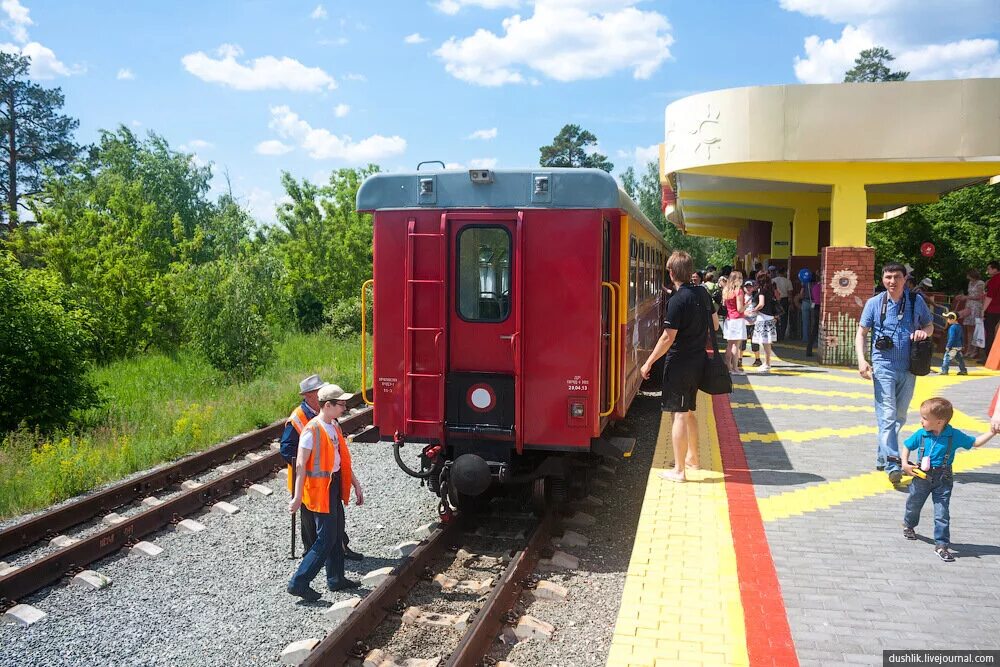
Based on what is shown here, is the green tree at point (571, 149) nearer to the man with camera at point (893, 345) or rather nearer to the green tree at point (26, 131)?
the green tree at point (26, 131)

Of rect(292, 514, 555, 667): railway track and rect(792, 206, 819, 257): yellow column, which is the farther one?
rect(792, 206, 819, 257): yellow column

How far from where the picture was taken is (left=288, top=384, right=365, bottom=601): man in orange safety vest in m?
5.73

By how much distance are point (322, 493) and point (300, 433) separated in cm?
58

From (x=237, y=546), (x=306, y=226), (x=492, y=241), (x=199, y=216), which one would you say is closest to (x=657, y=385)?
→ (x=492, y=241)

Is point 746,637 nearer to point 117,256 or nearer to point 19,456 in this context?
point 19,456

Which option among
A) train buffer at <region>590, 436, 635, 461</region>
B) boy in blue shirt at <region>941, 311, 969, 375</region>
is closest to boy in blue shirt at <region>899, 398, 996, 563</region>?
train buffer at <region>590, 436, 635, 461</region>

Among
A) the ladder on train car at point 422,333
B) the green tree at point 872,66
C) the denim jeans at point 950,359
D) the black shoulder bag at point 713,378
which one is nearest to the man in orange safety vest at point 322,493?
the ladder on train car at point 422,333

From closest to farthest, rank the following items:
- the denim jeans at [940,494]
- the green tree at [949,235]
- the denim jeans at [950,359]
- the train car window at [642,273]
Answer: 1. the denim jeans at [940,494]
2. the train car window at [642,273]
3. the denim jeans at [950,359]
4. the green tree at [949,235]

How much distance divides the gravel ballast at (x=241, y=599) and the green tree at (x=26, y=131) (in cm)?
5056

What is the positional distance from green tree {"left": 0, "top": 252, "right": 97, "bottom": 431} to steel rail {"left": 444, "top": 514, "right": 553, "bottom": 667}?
8.24m

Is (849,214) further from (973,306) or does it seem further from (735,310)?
(735,310)

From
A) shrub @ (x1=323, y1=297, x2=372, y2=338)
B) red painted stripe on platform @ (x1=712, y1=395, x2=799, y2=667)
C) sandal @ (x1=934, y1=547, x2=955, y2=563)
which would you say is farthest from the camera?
shrub @ (x1=323, y1=297, x2=372, y2=338)

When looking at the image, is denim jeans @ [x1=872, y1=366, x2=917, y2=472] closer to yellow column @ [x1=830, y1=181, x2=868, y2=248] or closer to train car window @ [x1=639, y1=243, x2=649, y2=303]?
train car window @ [x1=639, y1=243, x2=649, y2=303]

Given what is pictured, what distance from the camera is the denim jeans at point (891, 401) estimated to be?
284 inches
